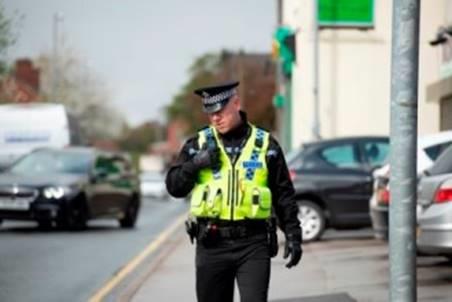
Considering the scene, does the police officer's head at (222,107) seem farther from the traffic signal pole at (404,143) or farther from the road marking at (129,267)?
the road marking at (129,267)

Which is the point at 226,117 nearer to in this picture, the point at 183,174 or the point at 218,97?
the point at 218,97

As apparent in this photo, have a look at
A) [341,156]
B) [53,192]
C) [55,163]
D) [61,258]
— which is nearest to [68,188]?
[53,192]

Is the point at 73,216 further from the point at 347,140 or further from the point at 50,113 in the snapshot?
the point at 50,113

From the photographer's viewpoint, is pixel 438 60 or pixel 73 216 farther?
pixel 438 60

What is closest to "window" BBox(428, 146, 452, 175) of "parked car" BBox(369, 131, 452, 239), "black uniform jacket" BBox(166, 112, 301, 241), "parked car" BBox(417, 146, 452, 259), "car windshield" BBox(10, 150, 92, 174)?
"parked car" BBox(417, 146, 452, 259)

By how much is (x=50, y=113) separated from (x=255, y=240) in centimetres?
2585

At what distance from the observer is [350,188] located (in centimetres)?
1783

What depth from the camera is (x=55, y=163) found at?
21.8 meters

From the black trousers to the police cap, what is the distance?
0.73 metres

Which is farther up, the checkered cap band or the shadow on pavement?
the checkered cap band

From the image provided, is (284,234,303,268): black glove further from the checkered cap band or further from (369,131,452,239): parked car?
(369,131,452,239): parked car

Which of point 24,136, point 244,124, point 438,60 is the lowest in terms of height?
point 24,136

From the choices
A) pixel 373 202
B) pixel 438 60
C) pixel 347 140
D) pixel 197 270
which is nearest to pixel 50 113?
pixel 438 60

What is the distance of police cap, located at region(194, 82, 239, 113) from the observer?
6.62 metres
